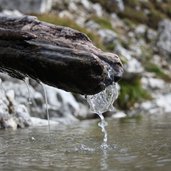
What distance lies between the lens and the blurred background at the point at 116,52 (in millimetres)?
28859

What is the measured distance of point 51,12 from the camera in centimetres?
4791

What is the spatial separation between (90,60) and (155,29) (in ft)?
152

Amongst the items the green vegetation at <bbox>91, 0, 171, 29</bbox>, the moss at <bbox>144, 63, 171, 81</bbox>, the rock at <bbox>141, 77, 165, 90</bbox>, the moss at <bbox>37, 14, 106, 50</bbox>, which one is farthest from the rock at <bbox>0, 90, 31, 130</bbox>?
the green vegetation at <bbox>91, 0, 171, 29</bbox>

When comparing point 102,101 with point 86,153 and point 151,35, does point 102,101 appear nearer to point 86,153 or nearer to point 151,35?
point 86,153

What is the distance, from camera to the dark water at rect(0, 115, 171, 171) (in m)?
11.8

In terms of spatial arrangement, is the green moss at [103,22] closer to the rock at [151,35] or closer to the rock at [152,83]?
the rock at [151,35]

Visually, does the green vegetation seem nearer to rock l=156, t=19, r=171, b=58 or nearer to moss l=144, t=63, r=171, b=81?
rock l=156, t=19, r=171, b=58

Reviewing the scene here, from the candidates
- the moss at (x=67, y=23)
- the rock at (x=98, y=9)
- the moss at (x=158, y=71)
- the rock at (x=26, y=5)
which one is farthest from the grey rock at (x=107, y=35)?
the rock at (x=98, y=9)

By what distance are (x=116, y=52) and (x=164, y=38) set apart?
13879mm

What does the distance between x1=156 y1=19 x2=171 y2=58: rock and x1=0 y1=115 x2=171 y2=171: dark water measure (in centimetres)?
3564

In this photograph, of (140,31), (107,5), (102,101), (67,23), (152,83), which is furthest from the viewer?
(107,5)

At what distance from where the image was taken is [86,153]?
14.0 metres

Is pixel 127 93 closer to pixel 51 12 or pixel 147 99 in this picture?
pixel 147 99

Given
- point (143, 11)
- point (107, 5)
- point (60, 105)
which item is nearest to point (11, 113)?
point (60, 105)
